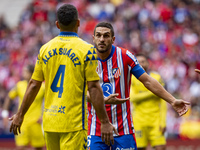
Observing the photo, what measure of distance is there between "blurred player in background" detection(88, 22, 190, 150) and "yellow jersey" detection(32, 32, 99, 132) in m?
1.25

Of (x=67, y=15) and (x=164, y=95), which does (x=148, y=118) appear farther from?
(x=67, y=15)

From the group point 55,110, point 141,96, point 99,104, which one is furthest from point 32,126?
point 99,104

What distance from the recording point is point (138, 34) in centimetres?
1850

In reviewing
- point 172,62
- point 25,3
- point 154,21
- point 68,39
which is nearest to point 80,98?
point 68,39

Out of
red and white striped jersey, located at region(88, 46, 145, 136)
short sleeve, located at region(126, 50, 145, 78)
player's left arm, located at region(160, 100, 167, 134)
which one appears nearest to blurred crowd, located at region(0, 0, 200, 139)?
player's left arm, located at region(160, 100, 167, 134)

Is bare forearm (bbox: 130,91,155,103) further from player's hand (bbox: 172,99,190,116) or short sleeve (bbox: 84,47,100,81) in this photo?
short sleeve (bbox: 84,47,100,81)

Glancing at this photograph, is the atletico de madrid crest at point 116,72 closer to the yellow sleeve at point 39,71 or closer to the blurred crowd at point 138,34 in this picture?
the yellow sleeve at point 39,71

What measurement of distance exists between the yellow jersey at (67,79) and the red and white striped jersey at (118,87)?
4.14 ft

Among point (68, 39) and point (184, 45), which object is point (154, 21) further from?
point (68, 39)

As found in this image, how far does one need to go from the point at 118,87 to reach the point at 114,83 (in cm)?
8

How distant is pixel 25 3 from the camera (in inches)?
971

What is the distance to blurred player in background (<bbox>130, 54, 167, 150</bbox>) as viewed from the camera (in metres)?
8.57

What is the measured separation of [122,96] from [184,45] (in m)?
12.0

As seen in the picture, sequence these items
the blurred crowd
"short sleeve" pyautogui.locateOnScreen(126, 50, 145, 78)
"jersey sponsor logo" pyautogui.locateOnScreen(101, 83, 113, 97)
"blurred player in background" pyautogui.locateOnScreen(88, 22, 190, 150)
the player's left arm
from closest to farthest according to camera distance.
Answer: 1. "short sleeve" pyautogui.locateOnScreen(126, 50, 145, 78)
2. "blurred player in background" pyautogui.locateOnScreen(88, 22, 190, 150)
3. "jersey sponsor logo" pyautogui.locateOnScreen(101, 83, 113, 97)
4. the player's left arm
5. the blurred crowd
